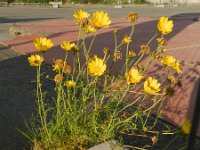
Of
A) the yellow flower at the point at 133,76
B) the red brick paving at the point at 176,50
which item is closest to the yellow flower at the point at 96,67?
the yellow flower at the point at 133,76

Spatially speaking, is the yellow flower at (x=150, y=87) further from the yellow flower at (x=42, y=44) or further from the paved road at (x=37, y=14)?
the paved road at (x=37, y=14)

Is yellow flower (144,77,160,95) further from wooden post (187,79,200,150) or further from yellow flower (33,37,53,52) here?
wooden post (187,79,200,150)

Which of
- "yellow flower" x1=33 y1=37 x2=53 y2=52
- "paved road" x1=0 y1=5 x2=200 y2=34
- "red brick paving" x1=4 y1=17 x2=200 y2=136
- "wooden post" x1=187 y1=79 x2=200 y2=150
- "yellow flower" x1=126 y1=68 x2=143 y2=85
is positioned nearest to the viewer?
"wooden post" x1=187 y1=79 x2=200 y2=150

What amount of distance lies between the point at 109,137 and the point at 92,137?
12cm

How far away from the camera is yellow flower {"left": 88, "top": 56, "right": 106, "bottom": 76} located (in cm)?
221

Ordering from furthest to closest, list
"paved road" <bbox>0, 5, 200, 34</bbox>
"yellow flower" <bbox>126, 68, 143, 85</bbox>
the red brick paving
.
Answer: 1. "paved road" <bbox>0, 5, 200, 34</bbox>
2. the red brick paving
3. "yellow flower" <bbox>126, 68, 143, 85</bbox>

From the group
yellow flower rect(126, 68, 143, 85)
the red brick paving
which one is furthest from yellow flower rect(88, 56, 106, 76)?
the red brick paving

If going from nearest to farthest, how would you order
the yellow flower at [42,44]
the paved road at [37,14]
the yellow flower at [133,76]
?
1. the yellow flower at [133,76]
2. the yellow flower at [42,44]
3. the paved road at [37,14]

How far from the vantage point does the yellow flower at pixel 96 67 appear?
221cm

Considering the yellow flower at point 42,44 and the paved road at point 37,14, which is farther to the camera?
the paved road at point 37,14

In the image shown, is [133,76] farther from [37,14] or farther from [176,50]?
[37,14]

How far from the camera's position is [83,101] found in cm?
246

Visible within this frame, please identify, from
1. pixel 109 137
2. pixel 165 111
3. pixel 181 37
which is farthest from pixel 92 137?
pixel 181 37

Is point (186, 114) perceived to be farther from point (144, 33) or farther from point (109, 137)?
point (144, 33)
